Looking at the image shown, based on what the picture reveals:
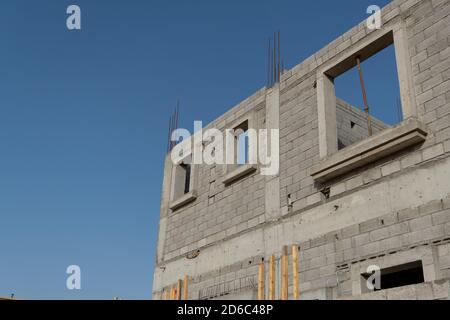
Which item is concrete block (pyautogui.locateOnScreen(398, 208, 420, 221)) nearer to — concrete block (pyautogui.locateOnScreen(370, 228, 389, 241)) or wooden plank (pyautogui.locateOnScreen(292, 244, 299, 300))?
concrete block (pyautogui.locateOnScreen(370, 228, 389, 241))

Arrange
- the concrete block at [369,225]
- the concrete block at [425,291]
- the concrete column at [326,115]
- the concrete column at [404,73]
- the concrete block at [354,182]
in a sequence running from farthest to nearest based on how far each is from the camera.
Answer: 1. the concrete column at [326,115]
2. the concrete block at [354,182]
3. the concrete column at [404,73]
4. the concrete block at [369,225]
5. the concrete block at [425,291]

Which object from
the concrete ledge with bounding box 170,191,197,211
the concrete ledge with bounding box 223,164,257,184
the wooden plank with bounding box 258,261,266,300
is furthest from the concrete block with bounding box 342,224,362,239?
the concrete ledge with bounding box 170,191,197,211

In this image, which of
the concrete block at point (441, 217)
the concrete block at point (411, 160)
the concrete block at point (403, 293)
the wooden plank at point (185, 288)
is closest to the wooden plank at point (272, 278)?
the concrete block at point (403, 293)

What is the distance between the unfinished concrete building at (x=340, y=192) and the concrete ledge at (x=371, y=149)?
20mm

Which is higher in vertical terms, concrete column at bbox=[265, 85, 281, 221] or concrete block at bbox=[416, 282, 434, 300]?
concrete column at bbox=[265, 85, 281, 221]

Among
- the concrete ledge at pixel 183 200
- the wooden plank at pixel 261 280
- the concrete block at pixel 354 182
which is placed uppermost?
the concrete ledge at pixel 183 200

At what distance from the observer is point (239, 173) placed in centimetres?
1242

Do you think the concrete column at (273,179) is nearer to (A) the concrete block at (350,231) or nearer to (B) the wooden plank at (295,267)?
(B) the wooden plank at (295,267)

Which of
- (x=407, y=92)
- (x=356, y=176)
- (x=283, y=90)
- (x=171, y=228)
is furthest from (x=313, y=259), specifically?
(x=171, y=228)

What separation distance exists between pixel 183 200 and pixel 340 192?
18.1ft

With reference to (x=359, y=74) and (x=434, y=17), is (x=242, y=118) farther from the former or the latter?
(x=434, y=17)

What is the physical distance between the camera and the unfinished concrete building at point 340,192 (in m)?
8.40

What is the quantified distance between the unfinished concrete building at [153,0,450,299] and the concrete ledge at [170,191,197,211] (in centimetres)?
14

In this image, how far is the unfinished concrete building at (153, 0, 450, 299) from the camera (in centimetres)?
840
